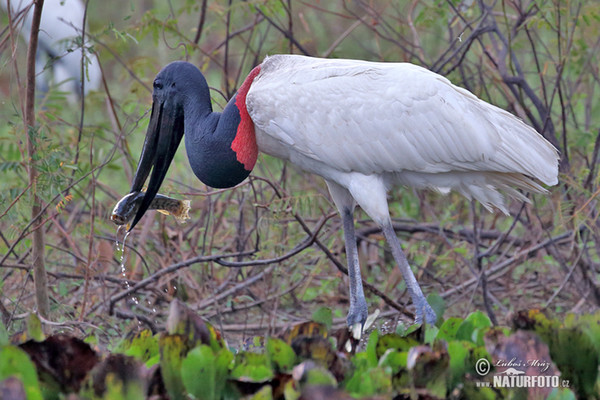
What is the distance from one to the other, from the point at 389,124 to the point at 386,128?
26mm

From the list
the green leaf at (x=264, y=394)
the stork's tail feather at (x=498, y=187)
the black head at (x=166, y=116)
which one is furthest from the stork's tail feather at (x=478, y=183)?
the green leaf at (x=264, y=394)

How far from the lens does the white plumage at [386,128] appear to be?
4.32 meters

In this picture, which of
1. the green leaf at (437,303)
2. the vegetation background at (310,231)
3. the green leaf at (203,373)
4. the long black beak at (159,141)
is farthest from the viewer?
the vegetation background at (310,231)

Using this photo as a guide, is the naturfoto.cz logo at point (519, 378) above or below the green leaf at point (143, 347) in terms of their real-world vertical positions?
below

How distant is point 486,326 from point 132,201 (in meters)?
2.22

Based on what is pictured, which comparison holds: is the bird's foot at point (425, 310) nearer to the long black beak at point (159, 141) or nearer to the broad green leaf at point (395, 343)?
the broad green leaf at point (395, 343)

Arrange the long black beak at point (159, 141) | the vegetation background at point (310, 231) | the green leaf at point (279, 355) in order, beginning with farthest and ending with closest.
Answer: the vegetation background at point (310, 231) < the long black beak at point (159, 141) < the green leaf at point (279, 355)

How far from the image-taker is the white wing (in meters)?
4.32

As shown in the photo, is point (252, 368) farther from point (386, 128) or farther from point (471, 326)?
point (386, 128)

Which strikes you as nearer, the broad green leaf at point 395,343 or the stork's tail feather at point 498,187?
the broad green leaf at point 395,343

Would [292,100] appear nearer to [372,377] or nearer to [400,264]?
[400,264]

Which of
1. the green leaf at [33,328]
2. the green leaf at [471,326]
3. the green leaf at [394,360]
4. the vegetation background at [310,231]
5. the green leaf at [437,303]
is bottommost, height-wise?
the green leaf at [394,360]

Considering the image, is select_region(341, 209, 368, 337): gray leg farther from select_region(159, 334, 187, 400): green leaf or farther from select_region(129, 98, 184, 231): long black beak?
select_region(159, 334, 187, 400): green leaf

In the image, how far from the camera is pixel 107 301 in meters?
5.37
